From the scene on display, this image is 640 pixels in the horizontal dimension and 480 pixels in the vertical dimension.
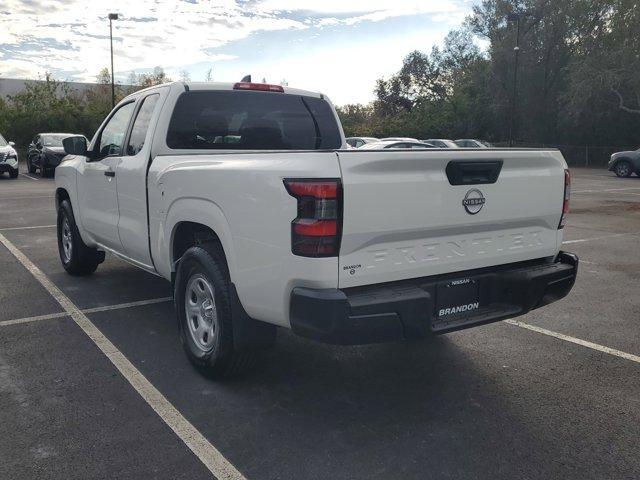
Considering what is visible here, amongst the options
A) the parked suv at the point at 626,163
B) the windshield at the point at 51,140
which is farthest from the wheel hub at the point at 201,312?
the parked suv at the point at 626,163

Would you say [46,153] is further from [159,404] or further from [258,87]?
[159,404]

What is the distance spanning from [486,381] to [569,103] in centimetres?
3532

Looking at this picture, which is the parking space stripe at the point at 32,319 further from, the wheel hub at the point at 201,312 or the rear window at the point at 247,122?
the rear window at the point at 247,122

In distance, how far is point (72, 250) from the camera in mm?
6645

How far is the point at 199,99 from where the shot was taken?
474cm

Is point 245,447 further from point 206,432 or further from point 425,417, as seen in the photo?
point 425,417

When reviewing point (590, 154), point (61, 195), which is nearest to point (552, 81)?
point (590, 154)

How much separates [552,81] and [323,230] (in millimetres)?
40187

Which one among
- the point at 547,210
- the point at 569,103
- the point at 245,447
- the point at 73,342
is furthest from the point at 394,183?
the point at 569,103

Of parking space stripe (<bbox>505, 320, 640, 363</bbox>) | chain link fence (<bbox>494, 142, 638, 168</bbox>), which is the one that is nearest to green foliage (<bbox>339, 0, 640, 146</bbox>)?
chain link fence (<bbox>494, 142, 638, 168</bbox>)

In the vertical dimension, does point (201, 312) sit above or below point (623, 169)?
below

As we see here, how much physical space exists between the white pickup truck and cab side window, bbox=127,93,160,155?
3cm

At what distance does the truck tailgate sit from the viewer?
10.0ft

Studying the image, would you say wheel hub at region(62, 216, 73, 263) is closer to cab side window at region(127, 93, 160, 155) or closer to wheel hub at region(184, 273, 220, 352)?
cab side window at region(127, 93, 160, 155)
